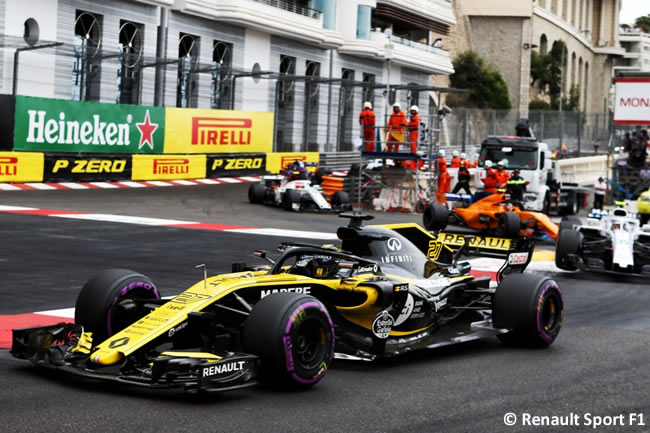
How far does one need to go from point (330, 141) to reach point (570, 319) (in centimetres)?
3715

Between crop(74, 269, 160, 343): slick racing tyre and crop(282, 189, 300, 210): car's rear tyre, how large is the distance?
1977 cm

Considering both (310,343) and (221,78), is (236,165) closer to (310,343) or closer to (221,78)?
(221,78)

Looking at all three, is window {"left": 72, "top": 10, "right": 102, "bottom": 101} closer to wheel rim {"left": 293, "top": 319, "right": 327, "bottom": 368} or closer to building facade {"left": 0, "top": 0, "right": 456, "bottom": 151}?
building facade {"left": 0, "top": 0, "right": 456, "bottom": 151}

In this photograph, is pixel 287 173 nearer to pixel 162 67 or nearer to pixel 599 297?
pixel 162 67

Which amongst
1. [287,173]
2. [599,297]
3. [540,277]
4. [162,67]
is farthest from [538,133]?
[540,277]

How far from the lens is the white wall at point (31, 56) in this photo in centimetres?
3172

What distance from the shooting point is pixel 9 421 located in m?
6.46

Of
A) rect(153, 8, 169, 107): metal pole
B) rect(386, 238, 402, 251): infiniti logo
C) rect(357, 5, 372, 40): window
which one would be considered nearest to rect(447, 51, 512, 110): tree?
rect(357, 5, 372, 40): window

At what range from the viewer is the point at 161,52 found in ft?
129

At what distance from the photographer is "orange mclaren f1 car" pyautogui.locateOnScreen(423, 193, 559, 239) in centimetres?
2225

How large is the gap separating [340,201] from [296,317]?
71.4 ft

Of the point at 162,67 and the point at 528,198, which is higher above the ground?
the point at 162,67

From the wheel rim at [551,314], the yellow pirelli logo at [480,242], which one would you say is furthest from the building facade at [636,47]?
the wheel rim at [551,314]

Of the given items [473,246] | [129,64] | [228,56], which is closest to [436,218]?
[473,246]
